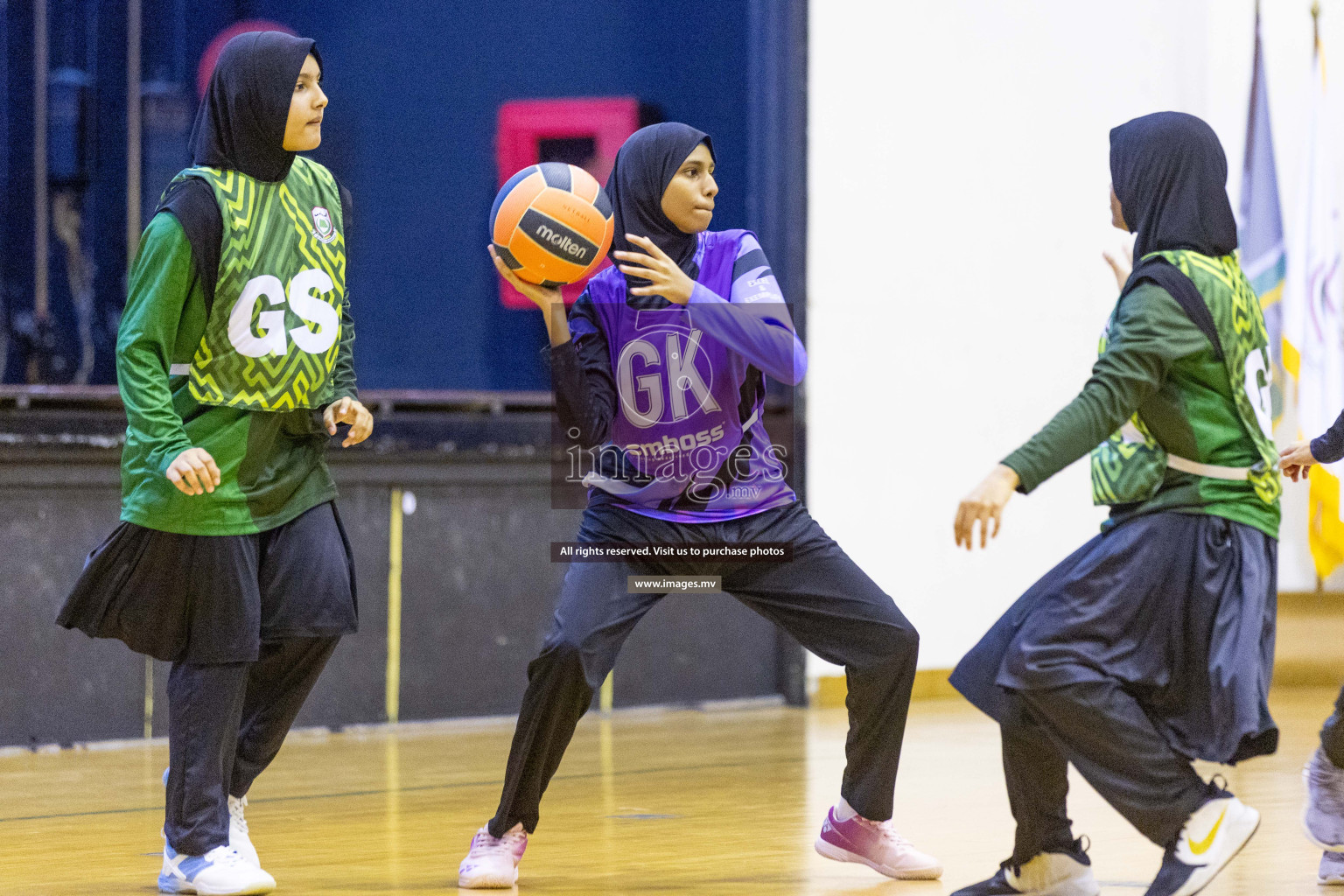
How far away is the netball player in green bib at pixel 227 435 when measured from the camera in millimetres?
3531

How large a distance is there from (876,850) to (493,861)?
0.90 meters

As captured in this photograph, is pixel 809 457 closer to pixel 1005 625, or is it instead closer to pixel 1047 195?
pixel 1047 195

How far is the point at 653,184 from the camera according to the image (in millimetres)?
3873

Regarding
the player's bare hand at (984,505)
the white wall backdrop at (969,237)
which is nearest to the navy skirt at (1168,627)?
the player's bare hand at (984,505)

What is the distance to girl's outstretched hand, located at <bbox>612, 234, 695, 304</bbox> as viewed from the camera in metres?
3.61

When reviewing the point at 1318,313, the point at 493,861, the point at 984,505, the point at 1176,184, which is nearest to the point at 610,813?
the point at 493,861

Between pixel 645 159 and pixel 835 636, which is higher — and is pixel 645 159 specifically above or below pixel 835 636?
above

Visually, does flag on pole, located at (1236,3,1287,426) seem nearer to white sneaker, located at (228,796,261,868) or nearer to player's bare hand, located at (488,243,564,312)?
player's bare hand, located at (488,243,564,312)

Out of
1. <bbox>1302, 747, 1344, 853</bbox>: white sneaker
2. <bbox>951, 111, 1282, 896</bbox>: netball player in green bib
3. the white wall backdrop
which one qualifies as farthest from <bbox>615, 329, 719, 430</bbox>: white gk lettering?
the white wall backdrop

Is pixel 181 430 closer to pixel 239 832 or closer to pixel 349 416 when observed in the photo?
pixel 349 416

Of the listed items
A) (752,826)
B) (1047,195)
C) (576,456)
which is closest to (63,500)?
(576,456)

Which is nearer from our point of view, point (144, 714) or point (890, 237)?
point (144, 714)

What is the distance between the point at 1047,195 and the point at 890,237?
0.88m

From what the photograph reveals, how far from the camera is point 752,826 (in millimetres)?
4465
